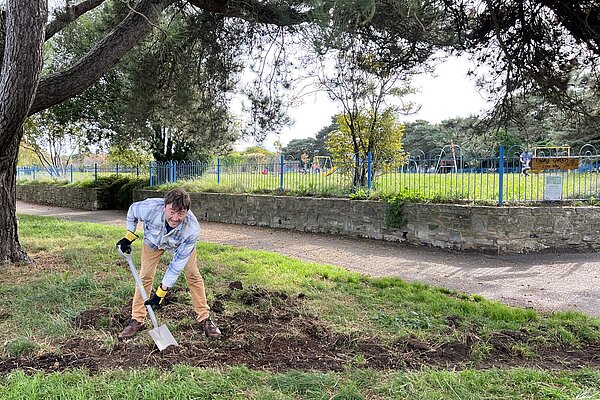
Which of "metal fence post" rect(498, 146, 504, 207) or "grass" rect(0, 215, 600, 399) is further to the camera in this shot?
"metal fence post" rect(498, 146, 504, 207)

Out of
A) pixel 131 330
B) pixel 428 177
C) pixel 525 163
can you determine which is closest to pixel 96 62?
pixel 131 330

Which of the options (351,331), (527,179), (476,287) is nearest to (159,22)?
(351,331)

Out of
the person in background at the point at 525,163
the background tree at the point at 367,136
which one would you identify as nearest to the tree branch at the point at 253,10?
the person in background at the point at 525,163

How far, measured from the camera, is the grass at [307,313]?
3037mm

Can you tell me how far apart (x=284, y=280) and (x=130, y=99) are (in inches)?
228

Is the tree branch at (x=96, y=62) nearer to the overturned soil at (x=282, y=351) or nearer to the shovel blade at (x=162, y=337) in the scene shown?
the overturned soil at (x=282, y=351)

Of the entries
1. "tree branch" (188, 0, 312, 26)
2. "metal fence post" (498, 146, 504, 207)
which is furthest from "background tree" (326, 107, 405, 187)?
"tree branch" (188, 0, 312, 26)

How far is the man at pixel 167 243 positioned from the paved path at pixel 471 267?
3.63m

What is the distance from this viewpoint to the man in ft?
12.5

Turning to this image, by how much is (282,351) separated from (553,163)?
779cm

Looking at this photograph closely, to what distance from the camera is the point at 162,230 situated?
4.10 m

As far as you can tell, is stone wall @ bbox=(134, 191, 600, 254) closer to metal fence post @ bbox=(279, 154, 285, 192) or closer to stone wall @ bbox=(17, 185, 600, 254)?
stone wall @ bbox=(17, 185, 600, 254)

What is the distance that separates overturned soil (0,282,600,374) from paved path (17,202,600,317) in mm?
1918

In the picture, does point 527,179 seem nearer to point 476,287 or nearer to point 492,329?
point 476,287
